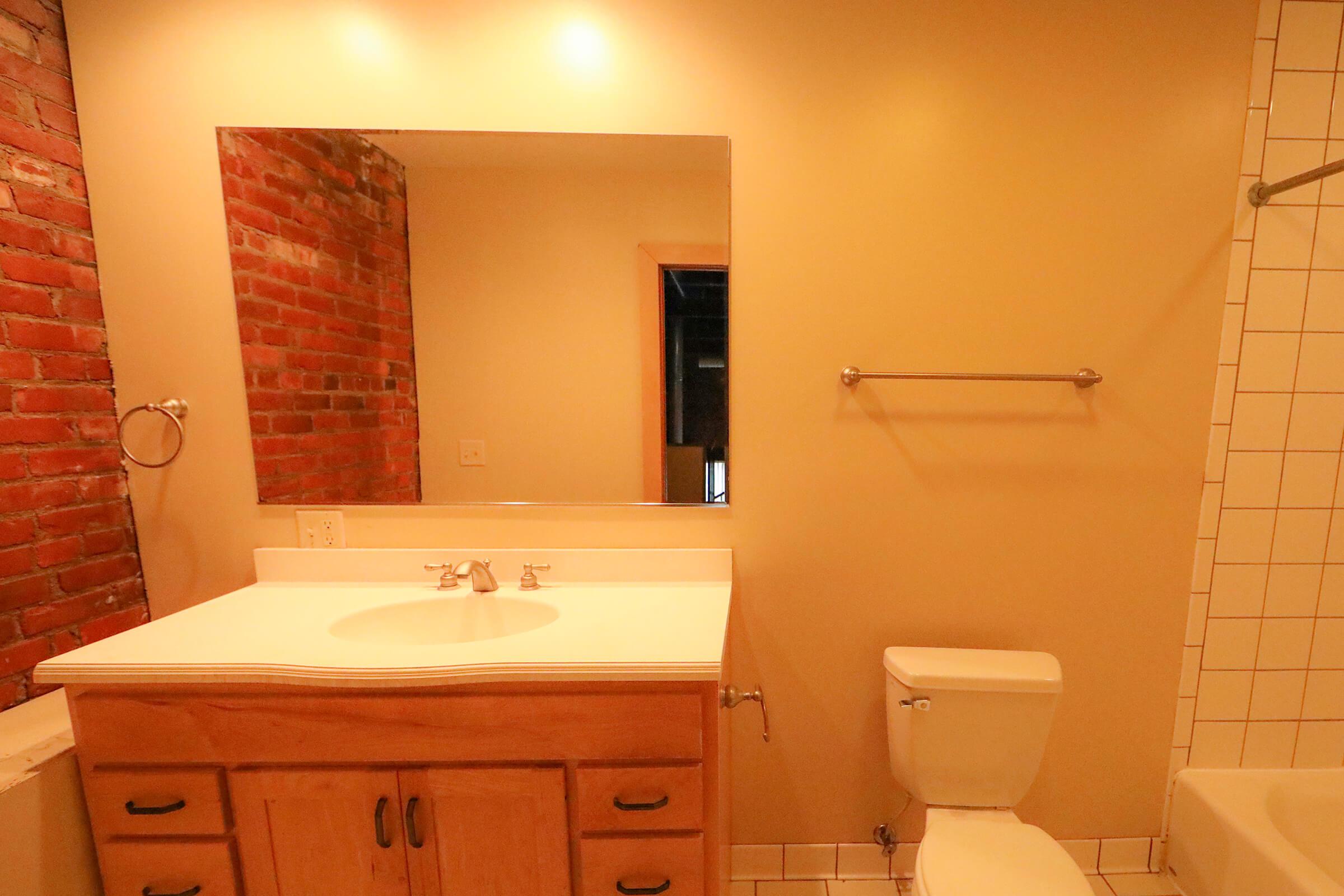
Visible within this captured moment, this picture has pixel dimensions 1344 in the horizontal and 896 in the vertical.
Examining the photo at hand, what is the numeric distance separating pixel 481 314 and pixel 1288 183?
181 cm

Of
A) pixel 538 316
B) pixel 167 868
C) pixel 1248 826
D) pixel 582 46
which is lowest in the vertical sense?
pixel 1248 826

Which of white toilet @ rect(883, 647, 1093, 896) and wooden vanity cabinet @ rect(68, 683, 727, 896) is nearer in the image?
wooden vanity cabinet @ rect(68, 683, 727, 896)

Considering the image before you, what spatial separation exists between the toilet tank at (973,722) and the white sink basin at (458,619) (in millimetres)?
886

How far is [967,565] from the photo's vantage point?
133 cm

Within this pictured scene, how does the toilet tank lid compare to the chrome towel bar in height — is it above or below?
below

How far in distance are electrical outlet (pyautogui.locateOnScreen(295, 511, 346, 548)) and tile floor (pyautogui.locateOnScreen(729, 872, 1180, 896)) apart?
1.37 metres

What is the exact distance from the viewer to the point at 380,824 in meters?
0.92

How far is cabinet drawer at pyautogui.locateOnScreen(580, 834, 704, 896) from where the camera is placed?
927 millimetres

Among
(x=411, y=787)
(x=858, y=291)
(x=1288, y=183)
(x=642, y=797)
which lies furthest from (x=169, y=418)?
(x=1288, y=183)

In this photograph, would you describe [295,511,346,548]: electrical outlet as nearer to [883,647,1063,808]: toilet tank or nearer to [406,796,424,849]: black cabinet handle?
[406,796,424,849]: black cabinet handle

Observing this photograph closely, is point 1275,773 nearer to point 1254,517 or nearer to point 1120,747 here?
point 1120,747

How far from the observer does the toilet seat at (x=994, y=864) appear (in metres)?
0.98

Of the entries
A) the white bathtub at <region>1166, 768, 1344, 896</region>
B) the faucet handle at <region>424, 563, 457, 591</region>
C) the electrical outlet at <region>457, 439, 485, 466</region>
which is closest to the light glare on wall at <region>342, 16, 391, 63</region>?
the electrical outlet at <region>457, 439, 485, 466</region>

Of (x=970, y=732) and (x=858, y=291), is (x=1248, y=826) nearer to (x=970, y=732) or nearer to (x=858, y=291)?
(x=970, y=732)
